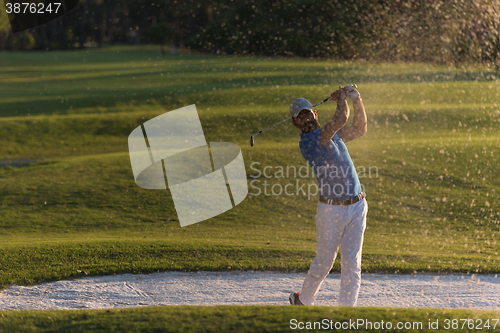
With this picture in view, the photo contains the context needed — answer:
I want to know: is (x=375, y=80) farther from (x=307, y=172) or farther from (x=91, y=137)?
(x=307, y=172)

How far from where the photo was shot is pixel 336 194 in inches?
182

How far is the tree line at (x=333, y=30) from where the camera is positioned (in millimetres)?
27875

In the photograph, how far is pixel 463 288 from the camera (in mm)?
6457

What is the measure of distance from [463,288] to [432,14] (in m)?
24.5

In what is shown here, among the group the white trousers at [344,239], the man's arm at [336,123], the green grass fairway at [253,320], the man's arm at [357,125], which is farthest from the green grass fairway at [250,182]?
the man's arm at [336,123]

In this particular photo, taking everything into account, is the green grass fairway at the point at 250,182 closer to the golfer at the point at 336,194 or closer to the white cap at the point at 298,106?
the golfer at the point at 336,194

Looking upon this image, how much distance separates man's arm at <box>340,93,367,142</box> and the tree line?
448 inches

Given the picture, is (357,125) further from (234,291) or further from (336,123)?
(234,291)

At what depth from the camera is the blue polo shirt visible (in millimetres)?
4594

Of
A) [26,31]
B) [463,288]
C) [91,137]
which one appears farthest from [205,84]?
[26,31]

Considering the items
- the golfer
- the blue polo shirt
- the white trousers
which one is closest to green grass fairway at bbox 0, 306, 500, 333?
the white trousers

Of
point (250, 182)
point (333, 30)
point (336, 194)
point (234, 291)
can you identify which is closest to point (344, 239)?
point (336, 194)

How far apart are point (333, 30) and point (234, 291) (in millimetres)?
34091

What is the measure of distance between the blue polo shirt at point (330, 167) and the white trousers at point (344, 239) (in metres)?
0.12
